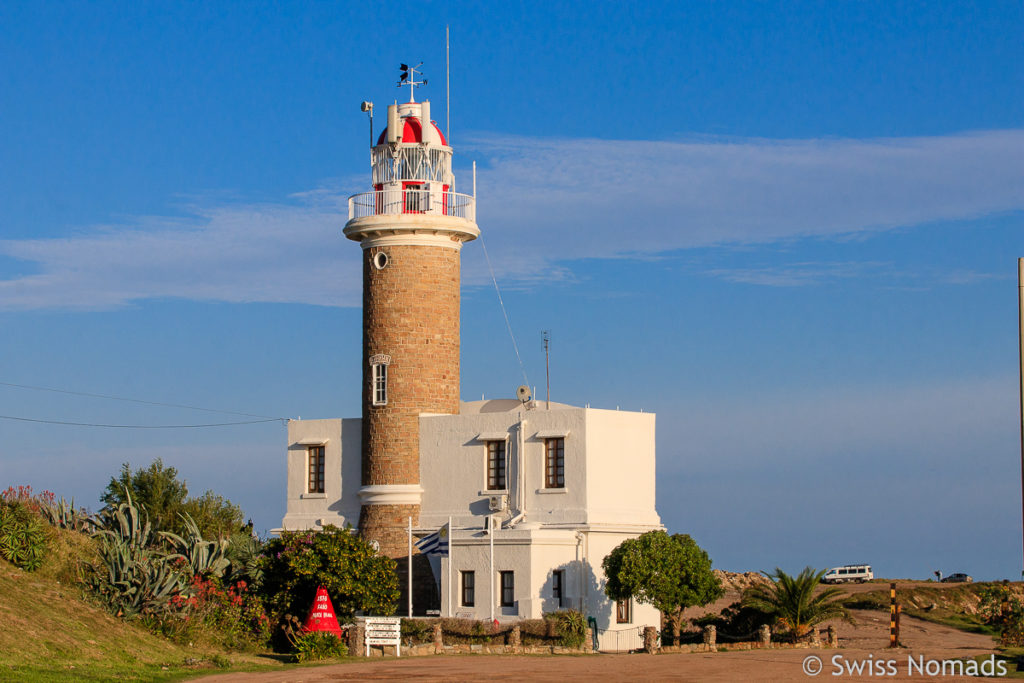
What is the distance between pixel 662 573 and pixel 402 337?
30.3 feet

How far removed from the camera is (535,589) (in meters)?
31.5

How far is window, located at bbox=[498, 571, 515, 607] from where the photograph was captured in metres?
31.8

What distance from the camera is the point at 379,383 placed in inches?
1400

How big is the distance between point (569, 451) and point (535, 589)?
11.5 ft

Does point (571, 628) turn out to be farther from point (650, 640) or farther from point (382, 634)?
point (382, 634)

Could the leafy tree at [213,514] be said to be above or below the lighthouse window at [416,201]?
below

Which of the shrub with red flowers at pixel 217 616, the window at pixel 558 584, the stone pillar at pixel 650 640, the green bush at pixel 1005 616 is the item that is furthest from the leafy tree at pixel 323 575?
the green bush at pixel 1005 616

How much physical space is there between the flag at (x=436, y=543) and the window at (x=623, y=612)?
4.27 metres

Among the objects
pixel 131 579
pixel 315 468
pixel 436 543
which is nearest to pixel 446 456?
pixel 436 543

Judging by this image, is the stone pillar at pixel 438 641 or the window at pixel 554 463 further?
the window at pixel 554 463

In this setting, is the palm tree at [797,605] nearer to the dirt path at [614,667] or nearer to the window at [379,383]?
the dirt path at [614,667]

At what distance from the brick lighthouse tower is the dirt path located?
860 centimetres

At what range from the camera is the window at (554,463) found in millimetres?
33281

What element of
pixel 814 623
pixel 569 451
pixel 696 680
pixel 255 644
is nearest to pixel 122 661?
pixel 255 644
